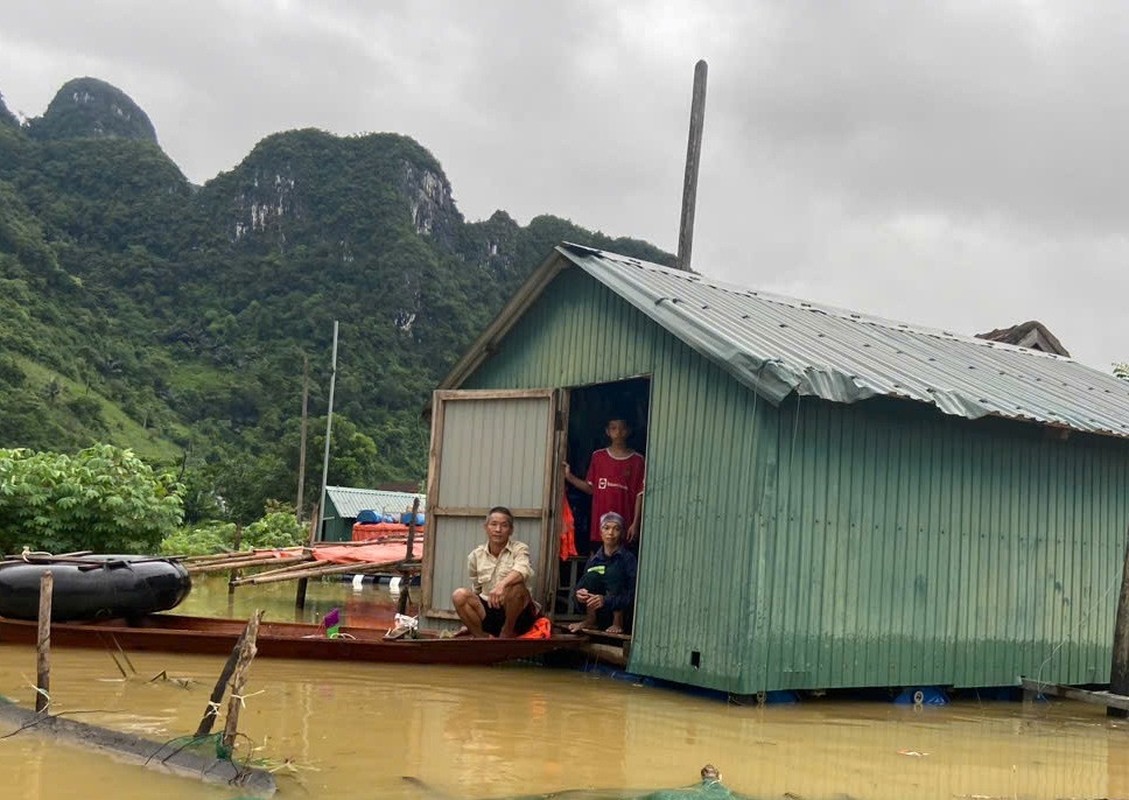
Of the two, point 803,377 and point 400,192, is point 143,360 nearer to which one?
point 400,192

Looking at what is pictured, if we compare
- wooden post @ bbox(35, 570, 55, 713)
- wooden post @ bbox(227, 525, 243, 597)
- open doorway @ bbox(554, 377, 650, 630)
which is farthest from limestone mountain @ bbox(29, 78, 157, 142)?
wooden post @ bbox(35, 570, 55, 713)

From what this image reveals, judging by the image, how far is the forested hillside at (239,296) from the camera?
39531 mm

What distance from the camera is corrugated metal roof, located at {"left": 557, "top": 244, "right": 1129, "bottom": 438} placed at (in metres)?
7.51

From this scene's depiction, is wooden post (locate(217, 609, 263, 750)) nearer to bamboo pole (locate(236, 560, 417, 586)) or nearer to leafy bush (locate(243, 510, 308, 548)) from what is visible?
bamboo pole (locate(236, 560, 417, 586))

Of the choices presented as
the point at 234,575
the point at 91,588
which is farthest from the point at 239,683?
the point at 234,575

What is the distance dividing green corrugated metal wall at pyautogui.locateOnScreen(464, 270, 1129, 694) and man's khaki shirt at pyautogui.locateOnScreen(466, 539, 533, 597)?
108 centimetres

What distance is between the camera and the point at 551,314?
33.7 ft

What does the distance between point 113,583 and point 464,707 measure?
141 inches

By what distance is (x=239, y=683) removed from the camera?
4.62 meters

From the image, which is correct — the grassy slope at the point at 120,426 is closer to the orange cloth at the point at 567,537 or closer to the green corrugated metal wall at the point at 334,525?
the green corrugated metal wall at the point at 334,525

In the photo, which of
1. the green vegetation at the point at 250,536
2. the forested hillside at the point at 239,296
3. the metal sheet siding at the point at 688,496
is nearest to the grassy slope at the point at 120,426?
Result: the forested hillside at the point at 239,296

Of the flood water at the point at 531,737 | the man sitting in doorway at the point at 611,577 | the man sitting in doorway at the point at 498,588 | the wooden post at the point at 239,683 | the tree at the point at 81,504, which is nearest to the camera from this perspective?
the wooden post at the point at 239,683

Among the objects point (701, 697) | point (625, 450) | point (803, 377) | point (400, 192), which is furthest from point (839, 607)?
point (400, 192)

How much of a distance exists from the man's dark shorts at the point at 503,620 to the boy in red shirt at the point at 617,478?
1.12 m
